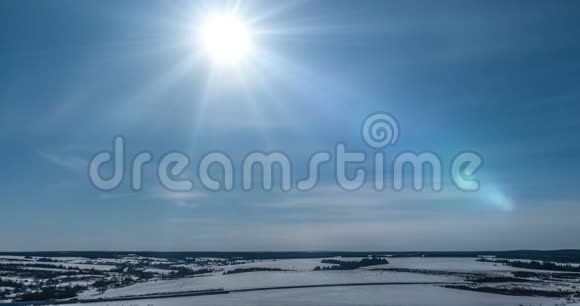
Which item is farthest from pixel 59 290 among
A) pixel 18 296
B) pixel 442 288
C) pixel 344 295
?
pixel 442 288

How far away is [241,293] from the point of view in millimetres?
22375

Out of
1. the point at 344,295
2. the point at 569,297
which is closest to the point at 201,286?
the point at 344,295

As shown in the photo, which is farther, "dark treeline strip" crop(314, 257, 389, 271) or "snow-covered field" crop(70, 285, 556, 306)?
"dark treeline strip" crop(314, 257, 389, 271)

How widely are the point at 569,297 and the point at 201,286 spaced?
17.5 meters

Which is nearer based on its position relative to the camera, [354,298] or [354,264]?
[354,298]

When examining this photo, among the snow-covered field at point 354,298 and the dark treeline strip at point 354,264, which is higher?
the snow-covered field at point 354,298

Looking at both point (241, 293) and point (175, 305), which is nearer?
point (175, 305)

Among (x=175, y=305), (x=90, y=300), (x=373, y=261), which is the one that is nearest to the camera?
(x=175, y=305)

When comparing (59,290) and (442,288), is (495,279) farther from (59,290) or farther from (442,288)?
(59,290)

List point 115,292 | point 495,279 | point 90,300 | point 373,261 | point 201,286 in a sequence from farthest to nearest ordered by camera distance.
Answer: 1. point 373,261
2. point 495,279
3. point 201,286
4. point 115,292
5. point 90,300

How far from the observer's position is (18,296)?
2158 centimetres

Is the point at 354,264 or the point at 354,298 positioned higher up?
the point at 354,298

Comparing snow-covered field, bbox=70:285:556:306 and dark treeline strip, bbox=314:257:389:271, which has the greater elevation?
snow-covered field, bbox=70:285:556:306

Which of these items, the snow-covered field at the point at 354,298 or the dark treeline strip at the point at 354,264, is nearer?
the snow-covered field at the point at 354,298
